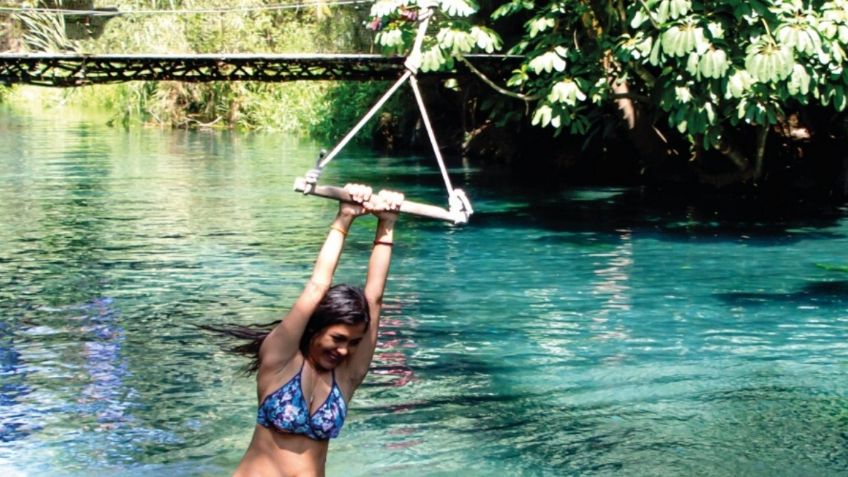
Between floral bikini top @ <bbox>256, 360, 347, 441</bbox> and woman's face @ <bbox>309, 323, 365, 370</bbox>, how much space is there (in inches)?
2.6

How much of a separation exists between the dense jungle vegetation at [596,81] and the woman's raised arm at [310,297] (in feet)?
4.55

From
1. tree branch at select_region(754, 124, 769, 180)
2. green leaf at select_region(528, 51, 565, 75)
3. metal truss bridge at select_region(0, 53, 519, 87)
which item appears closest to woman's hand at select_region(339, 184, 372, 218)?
green leaf at select_region(528, 51, 565, 75)

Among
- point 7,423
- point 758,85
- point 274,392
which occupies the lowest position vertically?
point 7,423

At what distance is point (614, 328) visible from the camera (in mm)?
9648

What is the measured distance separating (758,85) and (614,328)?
4.18m

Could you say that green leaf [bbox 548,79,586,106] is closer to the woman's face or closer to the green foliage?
the green foliage

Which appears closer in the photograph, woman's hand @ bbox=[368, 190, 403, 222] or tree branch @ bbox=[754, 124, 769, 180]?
woman's hand @ bbox=[368, 190, 403, 222]

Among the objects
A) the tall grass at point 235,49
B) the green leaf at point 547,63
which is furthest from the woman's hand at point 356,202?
the tall grass at point 235,49

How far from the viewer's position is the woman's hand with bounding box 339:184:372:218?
4.07 m

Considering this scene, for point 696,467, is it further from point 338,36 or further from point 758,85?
point 338,36

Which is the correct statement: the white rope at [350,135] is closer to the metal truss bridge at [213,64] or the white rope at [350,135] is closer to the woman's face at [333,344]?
the woman's face at [333,344]

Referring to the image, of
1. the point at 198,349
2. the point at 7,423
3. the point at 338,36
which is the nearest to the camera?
the point at 7,423

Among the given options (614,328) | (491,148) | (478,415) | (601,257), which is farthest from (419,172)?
(478,415)

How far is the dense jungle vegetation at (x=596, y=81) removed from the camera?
12.4m
